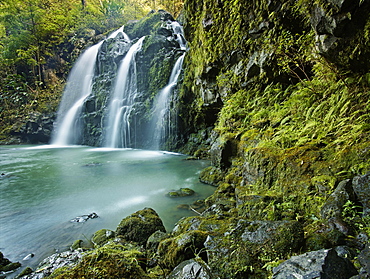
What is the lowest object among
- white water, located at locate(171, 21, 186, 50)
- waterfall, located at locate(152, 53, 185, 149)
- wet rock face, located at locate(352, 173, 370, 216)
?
wet rock face, located at locate(352, 173, 370, 216)

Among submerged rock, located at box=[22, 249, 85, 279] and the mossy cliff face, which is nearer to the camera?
the mossy cliff face

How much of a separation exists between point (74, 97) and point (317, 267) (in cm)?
2799

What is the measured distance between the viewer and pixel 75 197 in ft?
22.6

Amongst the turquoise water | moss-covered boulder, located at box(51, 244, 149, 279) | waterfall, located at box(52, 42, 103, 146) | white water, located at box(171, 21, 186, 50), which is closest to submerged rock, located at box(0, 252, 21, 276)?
the turquoise water

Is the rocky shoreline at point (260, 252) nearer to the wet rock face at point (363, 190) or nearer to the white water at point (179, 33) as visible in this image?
the wet rock face at point (363, 190)

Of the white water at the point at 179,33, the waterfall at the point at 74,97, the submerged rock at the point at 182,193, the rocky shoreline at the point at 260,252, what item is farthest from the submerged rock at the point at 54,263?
the waterfall at the point at 74,97

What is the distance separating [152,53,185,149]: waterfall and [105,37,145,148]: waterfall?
292 cm

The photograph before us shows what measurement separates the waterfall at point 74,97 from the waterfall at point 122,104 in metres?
Result: 5.23

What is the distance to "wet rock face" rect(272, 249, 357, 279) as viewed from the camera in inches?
56.9

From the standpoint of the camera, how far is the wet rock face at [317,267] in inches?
56.9

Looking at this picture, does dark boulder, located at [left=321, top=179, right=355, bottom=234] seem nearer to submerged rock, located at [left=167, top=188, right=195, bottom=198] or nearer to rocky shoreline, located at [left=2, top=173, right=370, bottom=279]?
rocky shoreline, located at [left=2, top=173, right=370, bottom=279]

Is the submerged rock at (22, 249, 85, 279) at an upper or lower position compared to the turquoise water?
upper

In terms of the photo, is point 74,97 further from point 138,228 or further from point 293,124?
point 293,124

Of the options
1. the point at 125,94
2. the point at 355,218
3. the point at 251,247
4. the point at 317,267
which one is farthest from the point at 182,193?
the point at 125,94
